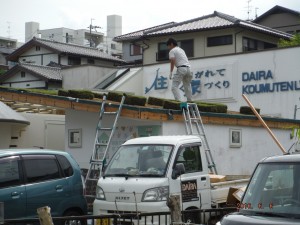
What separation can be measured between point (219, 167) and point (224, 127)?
3.82ft

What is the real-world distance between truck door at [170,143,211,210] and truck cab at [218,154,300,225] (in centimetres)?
327

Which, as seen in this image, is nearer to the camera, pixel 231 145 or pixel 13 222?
pixel 13 222

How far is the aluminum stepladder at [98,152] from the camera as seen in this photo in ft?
43.9

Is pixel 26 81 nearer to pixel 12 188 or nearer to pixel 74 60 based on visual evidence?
pixel 74 60

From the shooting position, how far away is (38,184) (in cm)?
1071

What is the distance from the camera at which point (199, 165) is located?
36.6ft

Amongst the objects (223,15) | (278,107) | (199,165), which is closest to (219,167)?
(199,165)

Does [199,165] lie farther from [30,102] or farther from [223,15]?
[223,15]

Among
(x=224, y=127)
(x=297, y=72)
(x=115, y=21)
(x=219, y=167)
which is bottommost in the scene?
(x=219, y=167)

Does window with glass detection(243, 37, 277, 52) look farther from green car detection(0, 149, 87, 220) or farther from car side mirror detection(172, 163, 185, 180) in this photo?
car side mirror detection(172, 163, 185, 180)

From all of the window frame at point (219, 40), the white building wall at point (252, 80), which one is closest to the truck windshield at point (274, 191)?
the white building wall at point (252, 80)

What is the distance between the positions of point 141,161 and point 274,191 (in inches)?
164

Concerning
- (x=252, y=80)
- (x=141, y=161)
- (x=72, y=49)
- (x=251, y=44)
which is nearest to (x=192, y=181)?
(x=141, y=161)

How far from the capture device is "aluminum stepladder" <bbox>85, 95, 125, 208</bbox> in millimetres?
13367
